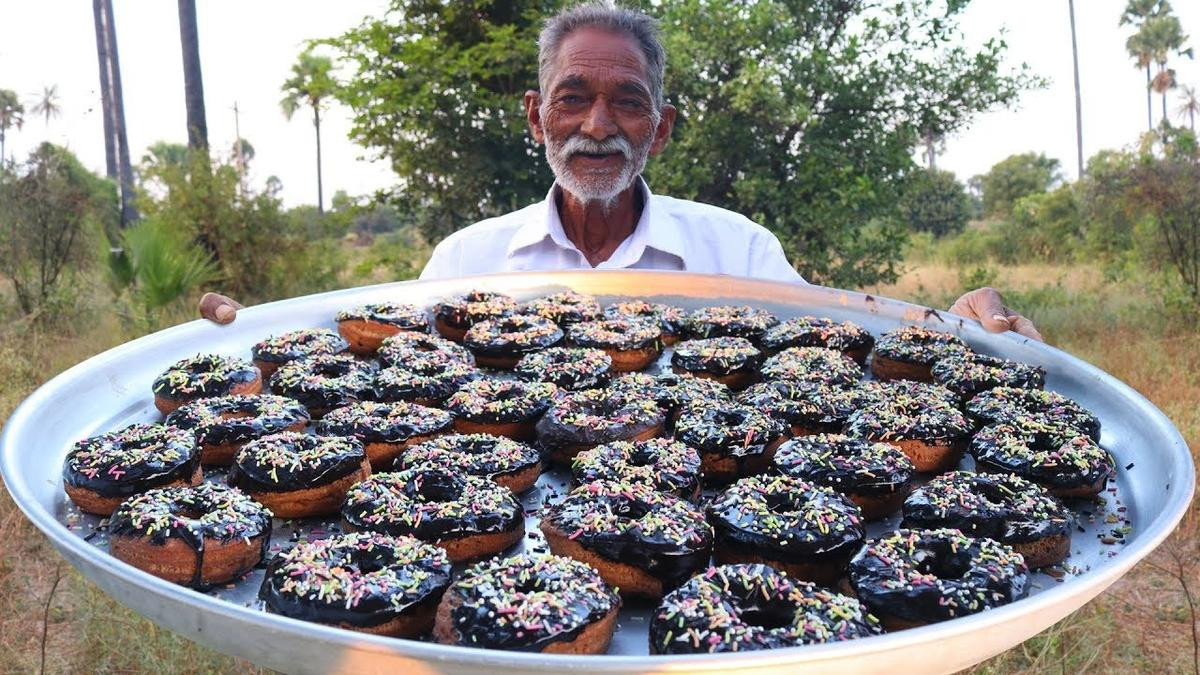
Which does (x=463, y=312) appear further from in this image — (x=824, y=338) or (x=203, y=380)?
(x=824, y=338)

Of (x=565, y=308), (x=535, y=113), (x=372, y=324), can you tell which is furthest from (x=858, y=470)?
(x=535, y=113)

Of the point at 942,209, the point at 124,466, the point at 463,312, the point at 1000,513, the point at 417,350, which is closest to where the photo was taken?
the point at 1000,513

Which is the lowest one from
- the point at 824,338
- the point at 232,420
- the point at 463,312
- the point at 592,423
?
the point at 592,423

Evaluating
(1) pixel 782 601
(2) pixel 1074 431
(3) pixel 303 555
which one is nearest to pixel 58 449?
(3) pixel 303 555

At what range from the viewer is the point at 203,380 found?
389 centimetres

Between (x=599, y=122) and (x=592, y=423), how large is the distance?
2616 millimetres

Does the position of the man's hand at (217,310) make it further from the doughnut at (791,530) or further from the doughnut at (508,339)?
the doughnut at (791,530)

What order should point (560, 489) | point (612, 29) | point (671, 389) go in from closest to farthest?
point (560, 489)
point (671, 389)
point (612, 29)

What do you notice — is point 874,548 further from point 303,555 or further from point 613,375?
point 613,375

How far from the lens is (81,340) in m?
11.5

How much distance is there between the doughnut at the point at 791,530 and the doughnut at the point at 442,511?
0.69 metres

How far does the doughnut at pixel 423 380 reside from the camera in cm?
404

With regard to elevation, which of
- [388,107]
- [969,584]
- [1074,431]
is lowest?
[969,584]

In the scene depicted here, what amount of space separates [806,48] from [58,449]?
1148cm
